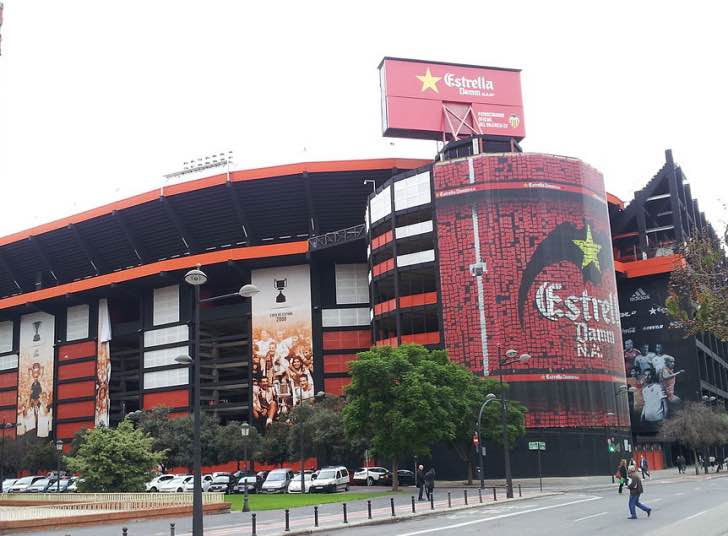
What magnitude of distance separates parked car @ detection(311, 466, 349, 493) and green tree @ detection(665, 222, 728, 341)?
134 ft

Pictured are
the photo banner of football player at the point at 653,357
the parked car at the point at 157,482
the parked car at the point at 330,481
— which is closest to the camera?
the parked car at the point at 330,481

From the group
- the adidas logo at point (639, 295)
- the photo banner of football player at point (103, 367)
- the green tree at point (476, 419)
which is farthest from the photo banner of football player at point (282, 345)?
the adidas logo at point (639, 295)

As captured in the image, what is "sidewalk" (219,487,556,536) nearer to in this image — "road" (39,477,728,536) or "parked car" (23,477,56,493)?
"road" (39,477,728,536)

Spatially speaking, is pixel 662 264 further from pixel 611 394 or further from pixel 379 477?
pixel 379 477

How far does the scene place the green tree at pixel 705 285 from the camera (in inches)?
577

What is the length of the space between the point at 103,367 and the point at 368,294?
36888mm

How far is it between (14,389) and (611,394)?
83612 mm

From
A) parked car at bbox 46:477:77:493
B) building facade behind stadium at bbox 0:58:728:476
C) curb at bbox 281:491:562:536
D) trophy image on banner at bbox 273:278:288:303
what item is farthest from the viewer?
trophy image on banner at bbox 273:278:288:303

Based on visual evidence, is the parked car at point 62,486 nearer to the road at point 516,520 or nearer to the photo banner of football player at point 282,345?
the photo banner of football player at point 282,345

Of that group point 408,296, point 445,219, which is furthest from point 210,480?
point 445,219

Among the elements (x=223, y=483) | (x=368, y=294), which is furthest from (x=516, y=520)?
(x=368, y=294)

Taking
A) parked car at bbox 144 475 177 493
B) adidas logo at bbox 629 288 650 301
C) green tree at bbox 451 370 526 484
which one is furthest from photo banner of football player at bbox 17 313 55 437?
adidas logo at bbox 629 288 650 301

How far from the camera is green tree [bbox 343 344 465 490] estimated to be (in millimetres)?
49625

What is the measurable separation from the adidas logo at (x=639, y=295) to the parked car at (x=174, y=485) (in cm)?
6714
